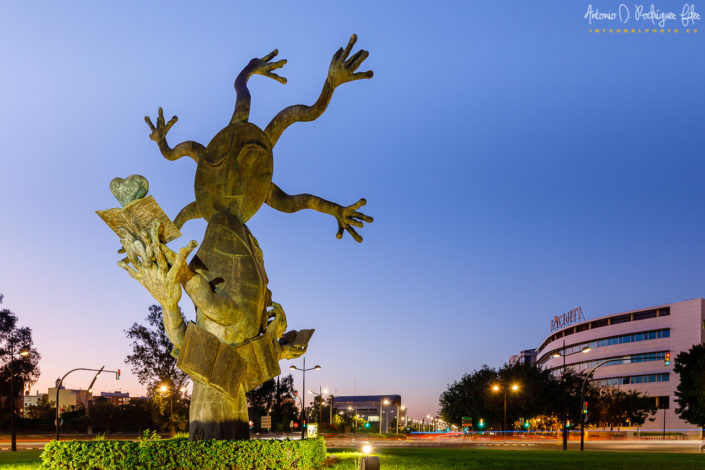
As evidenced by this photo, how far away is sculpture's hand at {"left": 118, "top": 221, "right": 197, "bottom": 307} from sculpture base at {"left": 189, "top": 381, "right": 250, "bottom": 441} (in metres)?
2.45

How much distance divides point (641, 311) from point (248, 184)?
107144mm

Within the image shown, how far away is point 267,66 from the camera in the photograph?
1616cm

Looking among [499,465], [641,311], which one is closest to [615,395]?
[641,311]

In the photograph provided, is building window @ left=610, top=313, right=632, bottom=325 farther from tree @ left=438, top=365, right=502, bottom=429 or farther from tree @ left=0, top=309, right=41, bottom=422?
tree @ left=0, top=309, right=41, bottom=422

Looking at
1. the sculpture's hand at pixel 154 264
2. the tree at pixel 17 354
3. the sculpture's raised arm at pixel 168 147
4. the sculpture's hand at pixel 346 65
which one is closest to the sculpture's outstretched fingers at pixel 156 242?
the sculpture's hand at pixel 154 264

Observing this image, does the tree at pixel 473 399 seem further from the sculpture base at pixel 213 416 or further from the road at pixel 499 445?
the sculpture base at pixel 213 416

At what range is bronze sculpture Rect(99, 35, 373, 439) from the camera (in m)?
11.0

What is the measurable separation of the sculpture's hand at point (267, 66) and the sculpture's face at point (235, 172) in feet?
6.56

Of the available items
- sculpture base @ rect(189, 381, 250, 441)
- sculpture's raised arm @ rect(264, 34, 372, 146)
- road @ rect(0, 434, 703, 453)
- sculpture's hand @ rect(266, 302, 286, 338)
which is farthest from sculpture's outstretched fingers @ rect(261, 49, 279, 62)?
road @ rect(0, 434, 703, 453)

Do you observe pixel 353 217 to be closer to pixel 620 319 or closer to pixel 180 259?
pixel 180 259

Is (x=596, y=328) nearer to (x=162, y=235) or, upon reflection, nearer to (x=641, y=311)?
(x=641, y=311)

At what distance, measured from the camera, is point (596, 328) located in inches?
4596

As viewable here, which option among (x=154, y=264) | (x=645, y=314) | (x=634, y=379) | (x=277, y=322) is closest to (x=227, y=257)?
(x=277, y=322)

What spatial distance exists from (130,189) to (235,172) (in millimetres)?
3763
